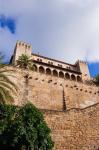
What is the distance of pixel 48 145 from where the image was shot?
1528 cm

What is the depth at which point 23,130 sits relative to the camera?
1493 centimetres

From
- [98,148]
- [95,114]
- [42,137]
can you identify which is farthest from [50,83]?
[42,137]

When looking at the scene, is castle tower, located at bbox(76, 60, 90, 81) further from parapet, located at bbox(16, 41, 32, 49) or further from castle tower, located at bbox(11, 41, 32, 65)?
parapet, located at bbox(16, 41, 32, 49)

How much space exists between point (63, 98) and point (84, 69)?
24.3 m

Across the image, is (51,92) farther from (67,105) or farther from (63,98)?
(67,105)

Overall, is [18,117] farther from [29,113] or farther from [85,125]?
[85,125]

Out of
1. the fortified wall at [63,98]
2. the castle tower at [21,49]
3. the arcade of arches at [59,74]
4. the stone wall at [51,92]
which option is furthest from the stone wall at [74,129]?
the arcade of arches at [59,74]

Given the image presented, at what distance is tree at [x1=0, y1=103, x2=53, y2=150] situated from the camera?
1473cm

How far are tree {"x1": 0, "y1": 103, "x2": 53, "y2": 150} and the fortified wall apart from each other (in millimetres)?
2594

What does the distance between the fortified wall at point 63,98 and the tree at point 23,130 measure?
8.51 feet

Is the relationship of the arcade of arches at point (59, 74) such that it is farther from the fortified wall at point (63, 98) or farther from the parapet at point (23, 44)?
the parapet at point (23, 44)

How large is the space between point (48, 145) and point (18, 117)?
2.41 meters

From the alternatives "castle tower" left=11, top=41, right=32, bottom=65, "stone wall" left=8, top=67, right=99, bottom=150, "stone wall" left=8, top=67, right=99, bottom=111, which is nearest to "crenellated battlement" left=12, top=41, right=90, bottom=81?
"castle tower" left=11, top=41, right=32, bottom=65

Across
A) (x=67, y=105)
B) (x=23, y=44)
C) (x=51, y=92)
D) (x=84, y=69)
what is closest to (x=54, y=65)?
(x=84, y=69)
